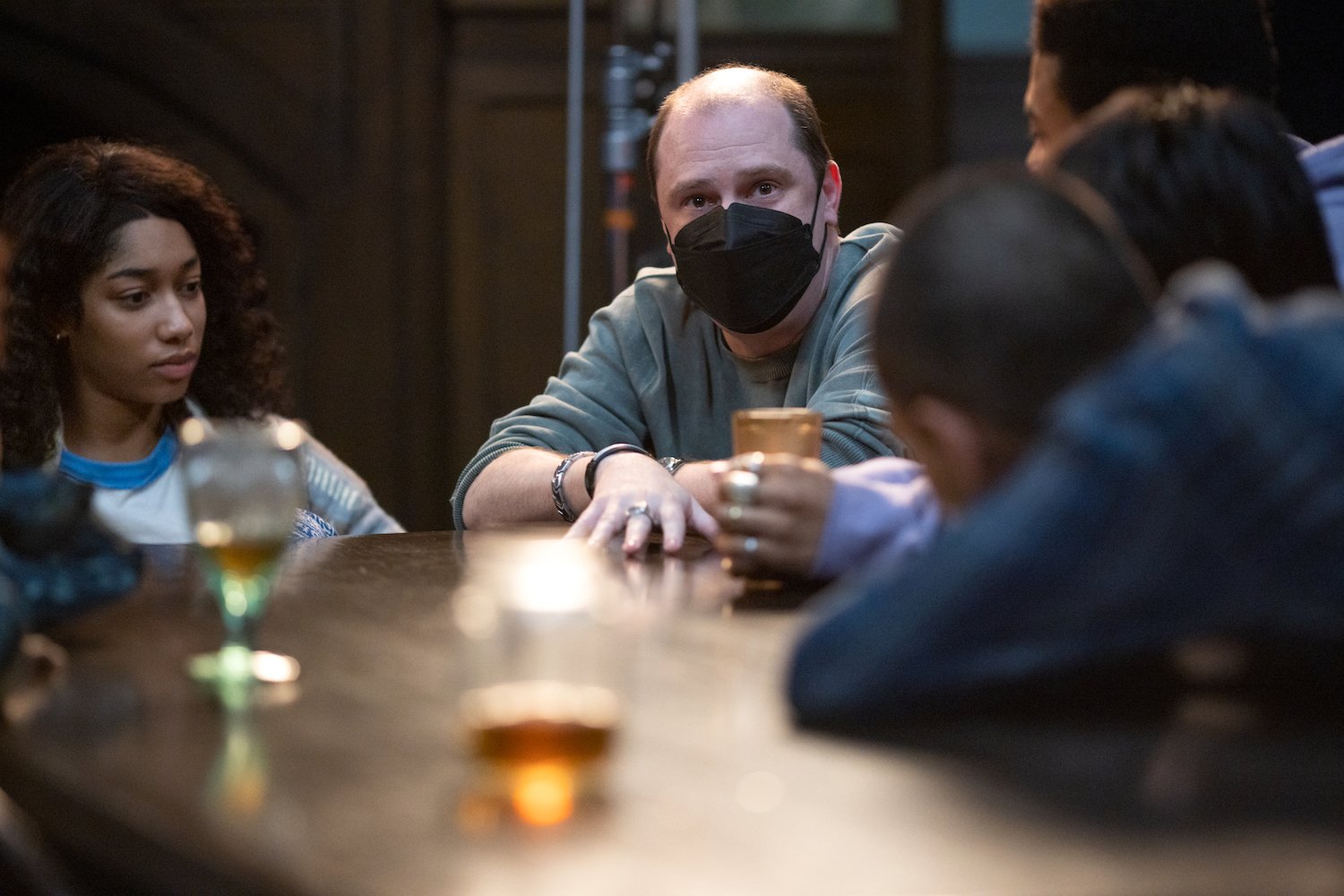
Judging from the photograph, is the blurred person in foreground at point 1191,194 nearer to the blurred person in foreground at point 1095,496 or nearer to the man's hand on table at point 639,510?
the blurred person in foreground at point 1095,496

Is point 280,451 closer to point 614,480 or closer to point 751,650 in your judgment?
point 751,650

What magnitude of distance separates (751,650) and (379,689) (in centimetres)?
24

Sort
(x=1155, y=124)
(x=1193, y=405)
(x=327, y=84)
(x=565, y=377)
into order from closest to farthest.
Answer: (x=1193, y=405) < (x=1155, y=124) < (x=565, y=377) < (x=327, y=84)

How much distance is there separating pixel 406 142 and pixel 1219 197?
11.2 feet

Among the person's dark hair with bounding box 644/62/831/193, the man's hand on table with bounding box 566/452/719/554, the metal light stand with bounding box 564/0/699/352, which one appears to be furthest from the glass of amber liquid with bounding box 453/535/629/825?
the metal light stand with bounding box 564/0/699/352

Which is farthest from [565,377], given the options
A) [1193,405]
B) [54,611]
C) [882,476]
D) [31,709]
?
[1193,405]

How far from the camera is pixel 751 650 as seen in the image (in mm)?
959

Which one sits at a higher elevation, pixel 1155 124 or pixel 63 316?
pixel 1155 124

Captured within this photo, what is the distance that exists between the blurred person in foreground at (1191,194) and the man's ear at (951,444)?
0.77ft

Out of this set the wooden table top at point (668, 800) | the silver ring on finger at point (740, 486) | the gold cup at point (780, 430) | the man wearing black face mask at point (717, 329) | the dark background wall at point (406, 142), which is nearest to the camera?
the wooden table top at point (668, 800)

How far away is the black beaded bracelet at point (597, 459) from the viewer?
5.45 ft

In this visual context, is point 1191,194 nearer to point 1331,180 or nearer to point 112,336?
point 1331,180

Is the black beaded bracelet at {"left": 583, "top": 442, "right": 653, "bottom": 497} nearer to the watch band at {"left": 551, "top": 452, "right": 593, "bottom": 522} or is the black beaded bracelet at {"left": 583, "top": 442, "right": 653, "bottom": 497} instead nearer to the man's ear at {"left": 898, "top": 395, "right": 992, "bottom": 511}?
the watch band at {"left": 551, "top": 452, "right": 593, "bottom": 522}

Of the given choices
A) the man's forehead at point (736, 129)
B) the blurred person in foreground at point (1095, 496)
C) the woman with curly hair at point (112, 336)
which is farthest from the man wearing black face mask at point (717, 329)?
the blurred person in foreground at point (1095, 496)
